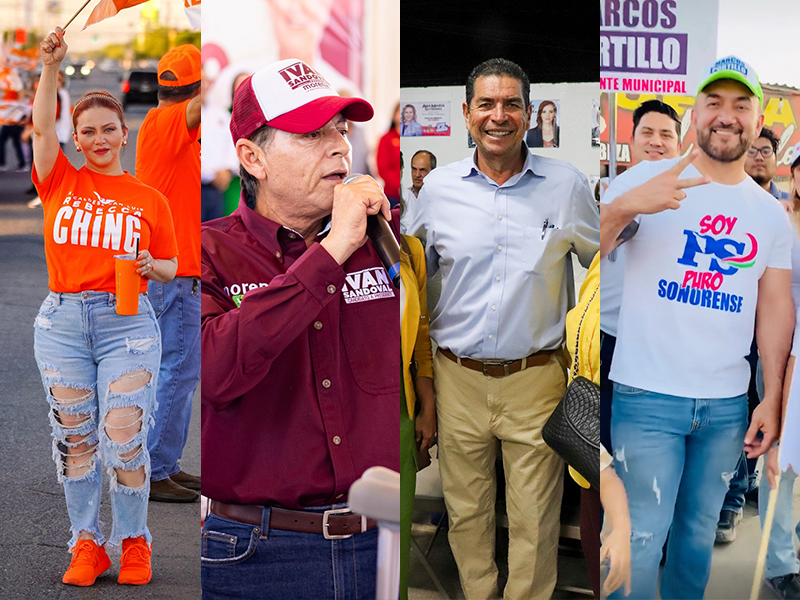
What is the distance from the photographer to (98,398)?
9.78ft

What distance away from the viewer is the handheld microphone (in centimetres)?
283

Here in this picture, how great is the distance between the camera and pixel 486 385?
2938 millimetres

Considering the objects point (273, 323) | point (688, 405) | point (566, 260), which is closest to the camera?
point (273, 323)

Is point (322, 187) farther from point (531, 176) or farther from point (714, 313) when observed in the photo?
point (714, 313)

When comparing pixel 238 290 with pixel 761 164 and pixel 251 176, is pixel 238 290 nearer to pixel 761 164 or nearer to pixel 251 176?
pixel 251 176

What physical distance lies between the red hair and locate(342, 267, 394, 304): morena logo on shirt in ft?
3.34

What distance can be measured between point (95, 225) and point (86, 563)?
4.02ft

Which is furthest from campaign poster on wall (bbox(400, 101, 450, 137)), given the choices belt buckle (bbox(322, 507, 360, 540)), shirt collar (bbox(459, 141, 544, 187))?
belt buckle (bbox(322, 507, 360, 540))

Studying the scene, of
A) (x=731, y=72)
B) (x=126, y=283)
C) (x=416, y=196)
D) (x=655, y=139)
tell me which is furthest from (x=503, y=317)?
(x=126, y=283)

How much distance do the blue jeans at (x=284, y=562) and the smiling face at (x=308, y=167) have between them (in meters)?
1.05

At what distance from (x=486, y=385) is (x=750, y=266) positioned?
1.08 meters

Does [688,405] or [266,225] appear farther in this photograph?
[688,405]

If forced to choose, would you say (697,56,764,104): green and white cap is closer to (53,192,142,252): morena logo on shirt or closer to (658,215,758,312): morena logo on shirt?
(658,215,758,312): morena logo on shirt

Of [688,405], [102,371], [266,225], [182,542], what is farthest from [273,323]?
[688,405]
